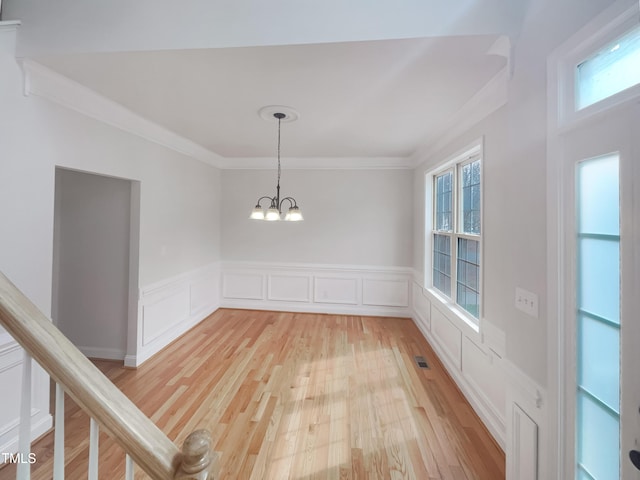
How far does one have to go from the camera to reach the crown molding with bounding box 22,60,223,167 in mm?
1949

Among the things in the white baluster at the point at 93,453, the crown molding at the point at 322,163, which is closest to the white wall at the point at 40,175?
the crown molding at the point at 322,163

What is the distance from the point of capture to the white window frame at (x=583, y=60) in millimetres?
952

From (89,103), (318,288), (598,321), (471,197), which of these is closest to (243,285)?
(318,288)

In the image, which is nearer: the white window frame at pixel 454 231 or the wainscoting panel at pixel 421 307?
the white window frame at pixel 454 231

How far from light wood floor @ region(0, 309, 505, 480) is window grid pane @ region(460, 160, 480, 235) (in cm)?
156

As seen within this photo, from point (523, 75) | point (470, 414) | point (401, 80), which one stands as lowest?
point (470, 414)

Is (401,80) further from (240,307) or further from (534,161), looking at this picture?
(240,307)

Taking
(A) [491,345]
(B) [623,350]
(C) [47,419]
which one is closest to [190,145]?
(C) [47,419]

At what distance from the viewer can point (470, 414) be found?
7.39 ft

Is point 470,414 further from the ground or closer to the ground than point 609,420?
closer to the ground

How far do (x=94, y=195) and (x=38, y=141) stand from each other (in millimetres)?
1186

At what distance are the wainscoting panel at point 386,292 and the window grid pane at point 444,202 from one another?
4.13 ft

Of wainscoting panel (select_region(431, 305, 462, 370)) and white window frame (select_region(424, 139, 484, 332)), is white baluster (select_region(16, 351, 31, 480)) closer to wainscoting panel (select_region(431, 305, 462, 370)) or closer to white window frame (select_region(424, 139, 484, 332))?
white window frame (select_region(424, 139, 484, 332))

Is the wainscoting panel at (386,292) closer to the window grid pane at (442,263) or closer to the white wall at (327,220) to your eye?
the white wall at (327,220)
